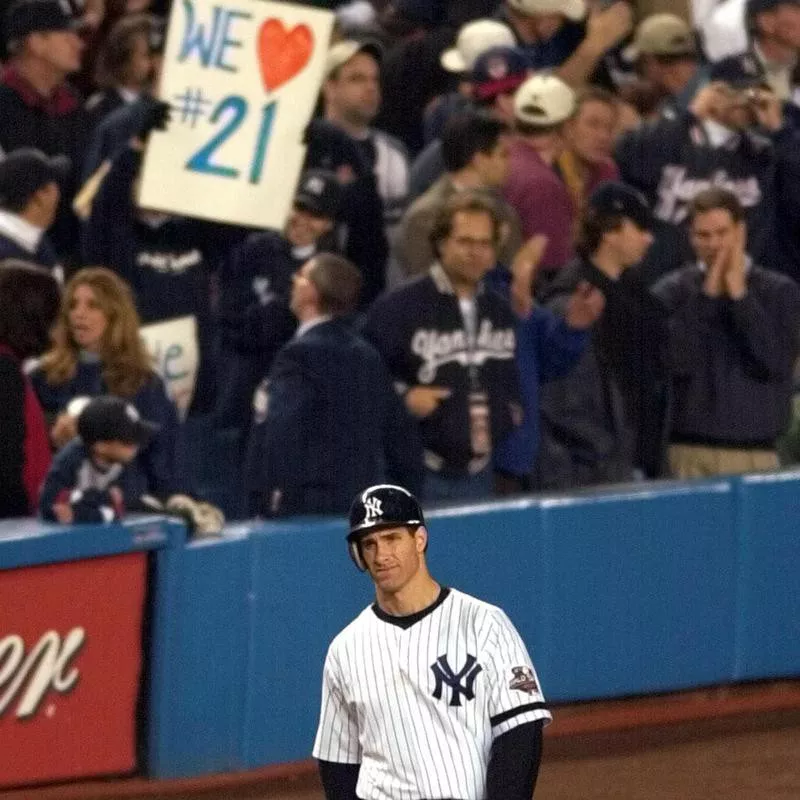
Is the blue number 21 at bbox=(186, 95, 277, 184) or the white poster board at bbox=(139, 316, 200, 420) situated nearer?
the blue number 21 at bbox=(186, 95, 277, 184)

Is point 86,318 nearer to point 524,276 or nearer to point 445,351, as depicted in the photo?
point 445,351

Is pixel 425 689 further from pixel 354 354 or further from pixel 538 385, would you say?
pixel 538 385

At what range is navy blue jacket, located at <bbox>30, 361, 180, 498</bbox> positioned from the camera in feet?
28.2

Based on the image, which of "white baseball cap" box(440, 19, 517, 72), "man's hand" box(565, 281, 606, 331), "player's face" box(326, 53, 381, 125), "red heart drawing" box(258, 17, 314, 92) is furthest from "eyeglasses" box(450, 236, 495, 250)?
"white baseball cap" box(440, 19, 517, 72)

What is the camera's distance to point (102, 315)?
28.8ft

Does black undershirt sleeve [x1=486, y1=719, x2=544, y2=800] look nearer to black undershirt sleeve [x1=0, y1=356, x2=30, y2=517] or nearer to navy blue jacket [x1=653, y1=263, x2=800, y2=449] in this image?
black undershirt sleeve [x1=0, y1=356, x2=30, y2=517]

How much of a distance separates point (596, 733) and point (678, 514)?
0.96 m

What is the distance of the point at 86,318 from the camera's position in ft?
28.8

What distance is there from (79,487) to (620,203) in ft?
9.19

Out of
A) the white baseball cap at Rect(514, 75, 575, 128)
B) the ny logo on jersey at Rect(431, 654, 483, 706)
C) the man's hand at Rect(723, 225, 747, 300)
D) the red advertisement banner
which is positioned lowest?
the red advertisement banner

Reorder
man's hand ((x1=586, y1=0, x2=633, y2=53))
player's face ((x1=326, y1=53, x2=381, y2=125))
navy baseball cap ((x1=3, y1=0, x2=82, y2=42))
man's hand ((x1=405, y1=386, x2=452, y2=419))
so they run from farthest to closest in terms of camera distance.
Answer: man's hand ((x1=586, y1=0, x2=633, y2=53)) → player's face ((x1=326, y1=53, x2=381, y2=125)) → navy baseball cap ((x1=3, y1=0, x2=82, y2=42)) → man's hand ((x1=405, y1=386, x2=452, y2=419))

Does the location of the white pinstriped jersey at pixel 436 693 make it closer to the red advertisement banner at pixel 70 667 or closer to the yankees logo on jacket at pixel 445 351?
the red advertisement banner at pixel 70 667

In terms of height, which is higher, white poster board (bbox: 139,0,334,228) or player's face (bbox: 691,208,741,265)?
white poster board (bbox: 139,0,334,228)

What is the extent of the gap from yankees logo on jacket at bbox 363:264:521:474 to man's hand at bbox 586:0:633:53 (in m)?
3.18
